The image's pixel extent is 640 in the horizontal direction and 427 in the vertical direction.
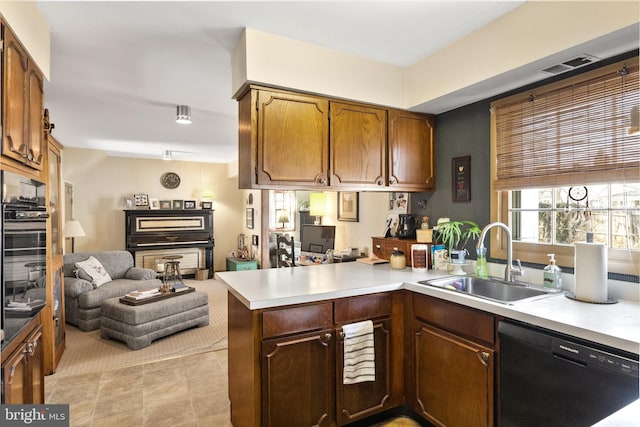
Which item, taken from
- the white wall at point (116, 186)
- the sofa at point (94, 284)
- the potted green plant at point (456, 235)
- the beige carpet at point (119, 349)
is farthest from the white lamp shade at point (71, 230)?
the potted green plant at point (456, 235)

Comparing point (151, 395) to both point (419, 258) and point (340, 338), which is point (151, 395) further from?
point (419, 258)

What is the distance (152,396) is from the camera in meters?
2.70

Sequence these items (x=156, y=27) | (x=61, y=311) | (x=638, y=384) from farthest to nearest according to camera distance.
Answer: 1. (x=61, y=311)
2. (x=156, y=27)
3. (x=638, y=384)

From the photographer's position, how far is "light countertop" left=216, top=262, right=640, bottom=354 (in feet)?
4.58

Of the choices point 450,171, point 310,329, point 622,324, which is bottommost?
point 310,329

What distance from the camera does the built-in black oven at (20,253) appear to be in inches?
58.3

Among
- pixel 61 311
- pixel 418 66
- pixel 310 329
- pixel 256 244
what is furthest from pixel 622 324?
pixel 256 244

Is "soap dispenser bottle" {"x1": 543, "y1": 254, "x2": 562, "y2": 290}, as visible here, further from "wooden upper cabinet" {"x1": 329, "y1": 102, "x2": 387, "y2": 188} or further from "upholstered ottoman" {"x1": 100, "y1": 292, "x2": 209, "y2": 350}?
"upholstered ottoman" {"x1": 100, "y1": 292, "x2": 209, "y2": 350}

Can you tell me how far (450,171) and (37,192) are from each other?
278 cm

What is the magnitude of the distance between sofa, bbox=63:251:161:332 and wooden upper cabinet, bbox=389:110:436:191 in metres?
3.83

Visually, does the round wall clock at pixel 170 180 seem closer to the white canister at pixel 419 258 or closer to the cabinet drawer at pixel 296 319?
the white canister at pixel 419 258

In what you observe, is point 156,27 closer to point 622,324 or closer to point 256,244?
point 622,324

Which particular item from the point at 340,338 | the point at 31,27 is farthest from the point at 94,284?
the point at 340,338

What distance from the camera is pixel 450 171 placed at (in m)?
2.82
